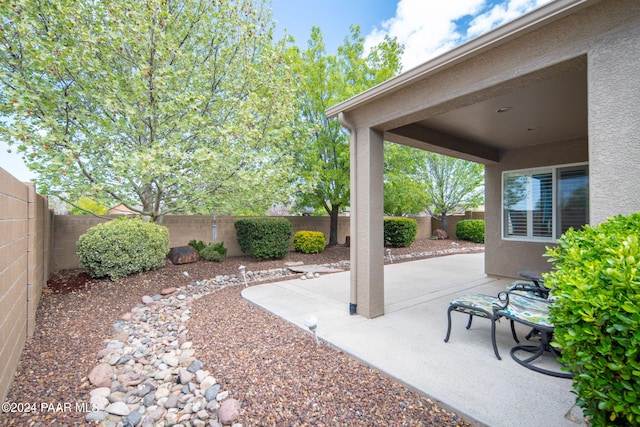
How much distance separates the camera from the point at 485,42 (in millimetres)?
2727

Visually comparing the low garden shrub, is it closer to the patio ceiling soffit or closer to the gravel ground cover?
the gravel ground cover

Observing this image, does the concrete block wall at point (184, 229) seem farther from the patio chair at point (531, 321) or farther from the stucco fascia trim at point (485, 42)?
the patio chair at point (531, 321)

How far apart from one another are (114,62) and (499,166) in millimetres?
8249

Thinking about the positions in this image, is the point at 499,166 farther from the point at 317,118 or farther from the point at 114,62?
the point at 114,62

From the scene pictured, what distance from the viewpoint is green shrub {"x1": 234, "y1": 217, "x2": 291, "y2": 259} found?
8.25 metres

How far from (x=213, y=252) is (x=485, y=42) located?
710cm

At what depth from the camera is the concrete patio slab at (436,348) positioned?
219 centimetres

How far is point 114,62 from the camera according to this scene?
19.1 feet

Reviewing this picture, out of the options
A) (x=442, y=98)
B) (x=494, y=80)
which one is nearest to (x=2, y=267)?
(x=442, y=98)

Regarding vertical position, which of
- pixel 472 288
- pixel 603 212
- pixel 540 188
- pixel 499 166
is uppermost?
pixel 499 166

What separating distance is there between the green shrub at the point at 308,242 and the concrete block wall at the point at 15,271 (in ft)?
21.7

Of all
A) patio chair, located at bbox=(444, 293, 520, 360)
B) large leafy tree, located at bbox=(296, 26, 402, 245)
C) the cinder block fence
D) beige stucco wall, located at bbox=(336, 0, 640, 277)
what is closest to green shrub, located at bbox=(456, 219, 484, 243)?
large leafy tree, located at bbox=(296, 26, 402, 245)

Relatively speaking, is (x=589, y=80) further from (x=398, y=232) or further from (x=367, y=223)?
(x=398, y=232)

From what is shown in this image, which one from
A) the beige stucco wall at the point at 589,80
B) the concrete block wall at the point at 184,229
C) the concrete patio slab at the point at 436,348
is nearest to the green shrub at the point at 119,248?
the concrete block wall at the point at 184,229
